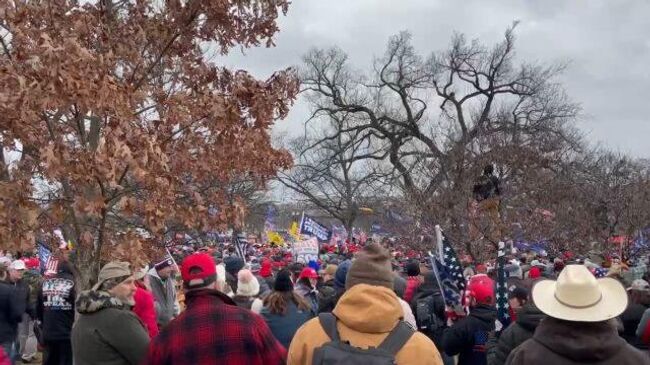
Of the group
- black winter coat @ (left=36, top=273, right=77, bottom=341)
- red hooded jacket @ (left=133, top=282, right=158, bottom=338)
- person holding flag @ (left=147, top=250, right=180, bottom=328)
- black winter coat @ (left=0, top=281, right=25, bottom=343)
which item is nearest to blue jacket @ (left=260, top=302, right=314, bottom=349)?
red hooded jacket @ (left=133, top=282, right=158, bottom=338)

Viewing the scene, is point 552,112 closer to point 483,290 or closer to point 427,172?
point 427,172

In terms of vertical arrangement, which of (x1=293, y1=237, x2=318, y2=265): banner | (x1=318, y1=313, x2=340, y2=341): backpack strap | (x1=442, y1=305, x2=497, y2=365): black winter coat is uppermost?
(x1=293, y1=237, x2=318, y2=265): banner

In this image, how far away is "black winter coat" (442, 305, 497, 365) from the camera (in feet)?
20.6

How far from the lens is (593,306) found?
10.2ft

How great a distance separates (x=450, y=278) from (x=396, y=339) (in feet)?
14.2

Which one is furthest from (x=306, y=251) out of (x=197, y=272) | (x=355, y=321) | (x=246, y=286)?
(x=355, y=321)

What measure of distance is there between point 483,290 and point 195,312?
10.0 ft

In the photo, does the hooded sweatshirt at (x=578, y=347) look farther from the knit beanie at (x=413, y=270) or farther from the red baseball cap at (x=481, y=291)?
the knit beanie at (x=413, y=270)

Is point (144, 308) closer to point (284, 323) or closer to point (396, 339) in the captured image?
point (284, 323)

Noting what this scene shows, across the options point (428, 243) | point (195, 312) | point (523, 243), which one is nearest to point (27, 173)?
point (195, 312)

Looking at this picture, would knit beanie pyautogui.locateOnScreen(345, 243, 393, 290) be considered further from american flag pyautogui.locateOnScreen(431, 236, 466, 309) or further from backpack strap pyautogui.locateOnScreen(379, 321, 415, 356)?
american flag pyautogui.locateOnScreen(431, 236, 466, 309)

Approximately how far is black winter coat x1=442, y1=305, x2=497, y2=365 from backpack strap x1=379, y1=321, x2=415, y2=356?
294 centimetres

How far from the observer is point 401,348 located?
3.37m

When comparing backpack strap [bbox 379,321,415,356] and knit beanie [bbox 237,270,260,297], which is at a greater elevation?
knit beanie [bbox 237,270,260,297]
